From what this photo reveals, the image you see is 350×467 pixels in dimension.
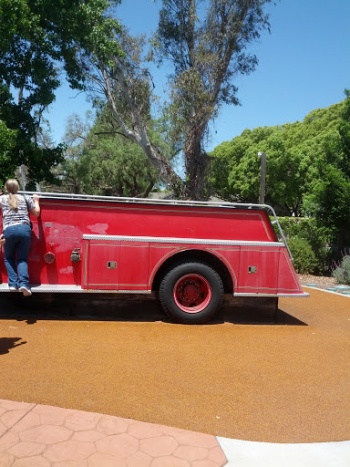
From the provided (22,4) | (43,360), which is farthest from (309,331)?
(22,4)

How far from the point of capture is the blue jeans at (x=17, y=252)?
A: 245 inches

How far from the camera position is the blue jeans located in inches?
245

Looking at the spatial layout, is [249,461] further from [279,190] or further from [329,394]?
[279,190]

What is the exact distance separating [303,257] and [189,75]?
14.9 metres

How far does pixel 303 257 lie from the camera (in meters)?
14.4

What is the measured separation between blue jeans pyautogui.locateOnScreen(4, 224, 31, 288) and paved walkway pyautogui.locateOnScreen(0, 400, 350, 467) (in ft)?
8.98

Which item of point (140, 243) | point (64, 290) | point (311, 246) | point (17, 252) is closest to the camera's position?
point (17, 252)

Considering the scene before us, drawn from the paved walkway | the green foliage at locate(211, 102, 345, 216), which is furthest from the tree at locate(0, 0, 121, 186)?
the green foliage at locate(211, 102, 345, 216)

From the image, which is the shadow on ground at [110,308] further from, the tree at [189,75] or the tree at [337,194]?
the tree at [189,75]

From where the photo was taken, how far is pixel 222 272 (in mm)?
7016

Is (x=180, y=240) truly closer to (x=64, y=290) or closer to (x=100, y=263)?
(x=100, y=263)

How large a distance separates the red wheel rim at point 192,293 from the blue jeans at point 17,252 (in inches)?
80.8

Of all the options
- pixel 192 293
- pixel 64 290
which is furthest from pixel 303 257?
pixel 64 290

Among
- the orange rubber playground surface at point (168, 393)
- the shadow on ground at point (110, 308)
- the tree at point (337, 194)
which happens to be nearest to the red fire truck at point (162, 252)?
the shadow on ground at point (110, 308)
